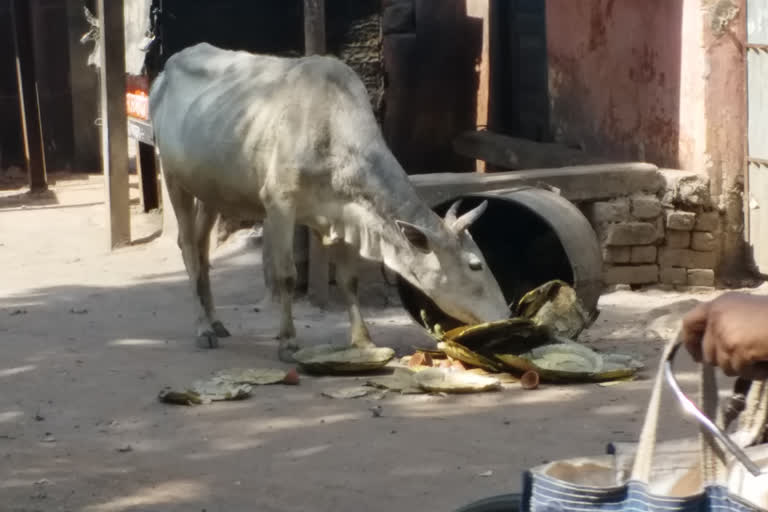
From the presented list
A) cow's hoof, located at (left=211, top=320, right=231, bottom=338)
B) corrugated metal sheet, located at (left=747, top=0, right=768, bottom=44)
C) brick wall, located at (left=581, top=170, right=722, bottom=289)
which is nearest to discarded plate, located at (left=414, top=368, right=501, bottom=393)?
cow's hoof, located at (left=211, top=320, right=231, bottom=338)

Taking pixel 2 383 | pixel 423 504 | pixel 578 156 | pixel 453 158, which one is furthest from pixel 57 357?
pixel 453 158

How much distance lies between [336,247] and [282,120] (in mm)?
725

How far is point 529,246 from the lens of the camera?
8.39 meters

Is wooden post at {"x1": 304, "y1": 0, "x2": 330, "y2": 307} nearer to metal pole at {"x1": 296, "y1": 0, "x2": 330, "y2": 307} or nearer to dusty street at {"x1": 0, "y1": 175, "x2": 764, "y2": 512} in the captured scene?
metal pole at {"x1": 296, "y1": 0, "x2": 330, "y2": 307}

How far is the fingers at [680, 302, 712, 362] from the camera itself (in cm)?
215

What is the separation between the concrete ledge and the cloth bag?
5.87 metres

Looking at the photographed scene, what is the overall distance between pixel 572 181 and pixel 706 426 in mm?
6416

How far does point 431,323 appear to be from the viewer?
726 centimetres

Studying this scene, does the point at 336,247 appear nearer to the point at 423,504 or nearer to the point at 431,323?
the point at 431,323

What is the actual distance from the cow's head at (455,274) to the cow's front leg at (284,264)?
0.61 m

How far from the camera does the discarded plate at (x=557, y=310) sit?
22.6 feet

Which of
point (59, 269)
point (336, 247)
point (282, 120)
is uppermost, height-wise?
point (282, 120)

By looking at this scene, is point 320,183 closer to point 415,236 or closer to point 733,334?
point 415,236

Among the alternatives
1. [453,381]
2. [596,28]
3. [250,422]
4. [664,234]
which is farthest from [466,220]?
[596,28]
